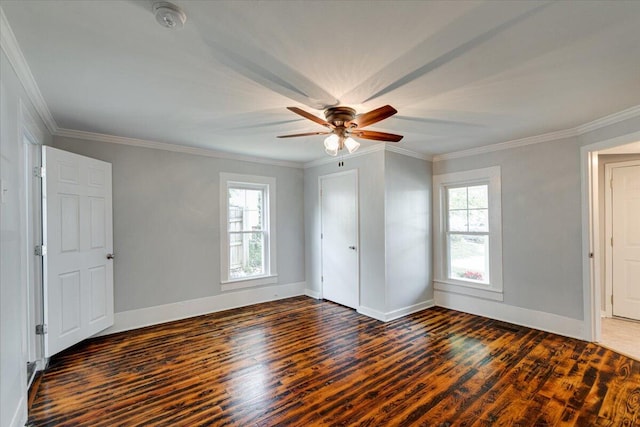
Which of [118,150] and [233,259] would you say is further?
[233,259]

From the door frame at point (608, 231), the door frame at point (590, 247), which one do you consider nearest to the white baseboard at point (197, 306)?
the door frame at point (590, 247)

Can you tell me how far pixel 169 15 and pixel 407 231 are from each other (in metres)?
3.68

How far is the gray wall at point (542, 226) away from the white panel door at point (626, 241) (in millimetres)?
1216

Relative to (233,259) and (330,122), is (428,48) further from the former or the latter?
(233,259)

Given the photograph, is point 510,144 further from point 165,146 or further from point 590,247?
point 165,146

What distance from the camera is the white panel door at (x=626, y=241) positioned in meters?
3.86

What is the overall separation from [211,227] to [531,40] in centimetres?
406

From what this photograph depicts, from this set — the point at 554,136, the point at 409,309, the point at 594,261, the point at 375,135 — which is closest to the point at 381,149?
the point at 375,135

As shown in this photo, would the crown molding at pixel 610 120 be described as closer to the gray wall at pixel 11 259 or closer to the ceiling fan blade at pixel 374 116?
the ceiling fan blade at pixel 374 116

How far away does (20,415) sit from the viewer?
1.91m

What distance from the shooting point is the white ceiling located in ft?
4.80

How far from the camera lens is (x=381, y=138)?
281 cm

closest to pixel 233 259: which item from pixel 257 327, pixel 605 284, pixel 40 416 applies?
pixel 257 327

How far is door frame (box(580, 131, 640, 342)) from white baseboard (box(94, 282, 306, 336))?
151 inches
